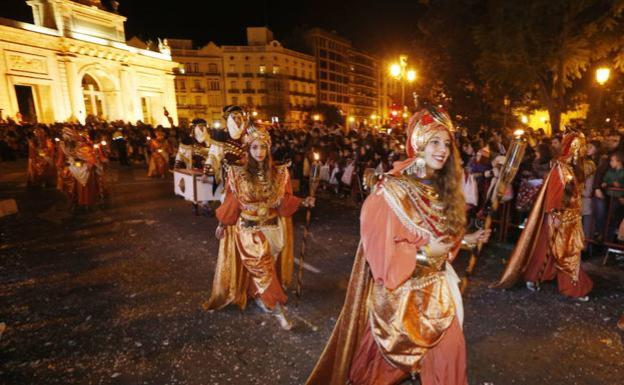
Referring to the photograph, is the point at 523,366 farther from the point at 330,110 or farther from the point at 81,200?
the point at 330,110

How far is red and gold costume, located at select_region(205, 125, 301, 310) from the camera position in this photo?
14.0 ft

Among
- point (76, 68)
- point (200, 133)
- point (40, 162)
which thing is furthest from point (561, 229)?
point (76, 68)

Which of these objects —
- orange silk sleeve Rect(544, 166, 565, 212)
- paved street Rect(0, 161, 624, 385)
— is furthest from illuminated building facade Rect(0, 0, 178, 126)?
orange silk sleeve Rect(544, 166, 565, 212)

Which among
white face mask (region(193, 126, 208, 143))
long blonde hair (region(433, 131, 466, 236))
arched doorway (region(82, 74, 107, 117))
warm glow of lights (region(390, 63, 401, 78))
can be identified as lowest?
long blonde hair (region(433, 131, 466, 236))

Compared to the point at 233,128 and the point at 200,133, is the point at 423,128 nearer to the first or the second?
the point at 233,128

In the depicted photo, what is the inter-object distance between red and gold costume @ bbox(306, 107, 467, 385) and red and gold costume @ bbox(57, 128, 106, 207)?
1034 centimetres

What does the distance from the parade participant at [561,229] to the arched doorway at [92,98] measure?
41.6 meters

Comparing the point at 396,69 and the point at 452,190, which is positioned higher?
the point at 396,69

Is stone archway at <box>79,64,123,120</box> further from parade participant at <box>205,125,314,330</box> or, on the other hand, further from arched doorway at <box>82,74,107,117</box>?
parade participant at <box>205,125,314,330</box>

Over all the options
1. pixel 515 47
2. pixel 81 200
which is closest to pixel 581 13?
pixel 515 47

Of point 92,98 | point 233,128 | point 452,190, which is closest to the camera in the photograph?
point 452,190

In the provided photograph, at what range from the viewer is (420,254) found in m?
2.51

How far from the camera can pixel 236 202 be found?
427 centimetres

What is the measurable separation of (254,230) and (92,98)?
134 ft
